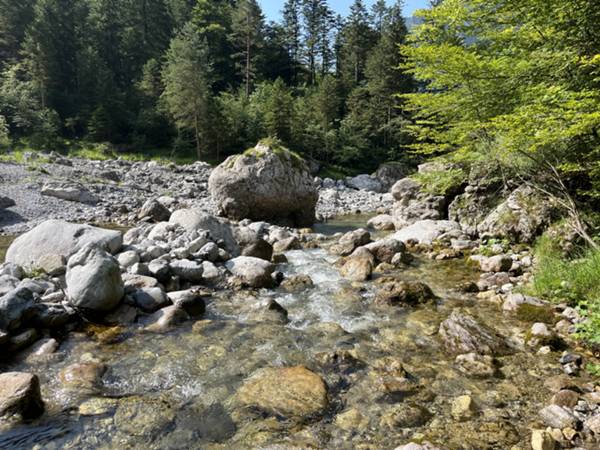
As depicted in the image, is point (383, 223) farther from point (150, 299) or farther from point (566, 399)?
point (566, 399)

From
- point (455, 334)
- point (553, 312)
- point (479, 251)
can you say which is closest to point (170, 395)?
point (455, 334)

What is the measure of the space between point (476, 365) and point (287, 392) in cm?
267

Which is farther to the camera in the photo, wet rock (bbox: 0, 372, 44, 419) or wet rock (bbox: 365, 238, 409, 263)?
wet rock (bbox: 365, 238, 409, 263)

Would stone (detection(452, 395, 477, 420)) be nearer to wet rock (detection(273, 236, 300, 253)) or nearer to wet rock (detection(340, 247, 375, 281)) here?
wet rock (detection(340, 247, 375, 281))

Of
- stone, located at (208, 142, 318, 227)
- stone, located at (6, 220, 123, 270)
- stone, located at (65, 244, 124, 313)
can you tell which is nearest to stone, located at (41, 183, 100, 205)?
stone, located at (208, 142, 318, 227)

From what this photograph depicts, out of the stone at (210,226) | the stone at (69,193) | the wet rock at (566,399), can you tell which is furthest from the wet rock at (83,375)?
the stone at (69,193)

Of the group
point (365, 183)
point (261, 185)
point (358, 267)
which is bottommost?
point (358, 267)

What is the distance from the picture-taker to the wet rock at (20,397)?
3.88 m

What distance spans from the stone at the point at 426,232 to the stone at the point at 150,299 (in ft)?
27.4

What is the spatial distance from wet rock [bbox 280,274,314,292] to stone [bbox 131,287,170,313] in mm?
2783

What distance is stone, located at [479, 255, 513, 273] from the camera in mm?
8953

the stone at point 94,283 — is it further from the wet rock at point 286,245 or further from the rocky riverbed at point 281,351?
the wet rock at point 286,245

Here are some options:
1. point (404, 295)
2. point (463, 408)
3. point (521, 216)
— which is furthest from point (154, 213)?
point (463, 408)

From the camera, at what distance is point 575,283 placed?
6438mm
